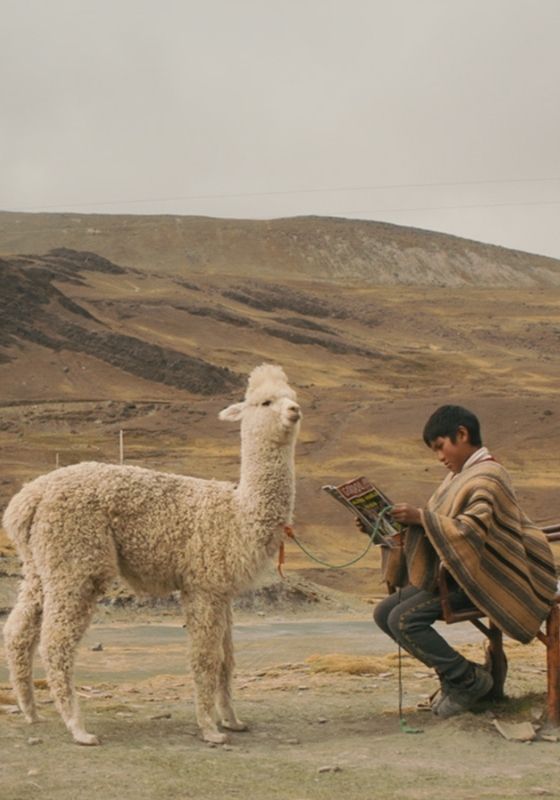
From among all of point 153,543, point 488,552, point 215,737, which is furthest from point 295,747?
point 488,552

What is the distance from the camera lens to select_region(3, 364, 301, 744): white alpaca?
8.15 m

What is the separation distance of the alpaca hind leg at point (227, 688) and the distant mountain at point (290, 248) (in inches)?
5209

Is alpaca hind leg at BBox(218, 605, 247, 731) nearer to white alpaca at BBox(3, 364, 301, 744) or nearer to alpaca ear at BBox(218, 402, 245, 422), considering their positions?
white alpaca at BBox(3, 364, 301, 744)

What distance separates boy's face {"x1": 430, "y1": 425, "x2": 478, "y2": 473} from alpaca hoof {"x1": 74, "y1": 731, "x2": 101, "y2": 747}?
294 centimetres

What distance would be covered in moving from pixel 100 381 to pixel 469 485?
58776 mm

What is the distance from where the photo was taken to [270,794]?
6602 millimetres

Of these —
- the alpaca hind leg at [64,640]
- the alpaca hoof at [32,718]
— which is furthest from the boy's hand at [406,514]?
the alpaca hoof at [32,718]

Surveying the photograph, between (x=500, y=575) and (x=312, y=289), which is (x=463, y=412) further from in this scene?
(x=312, y=289)

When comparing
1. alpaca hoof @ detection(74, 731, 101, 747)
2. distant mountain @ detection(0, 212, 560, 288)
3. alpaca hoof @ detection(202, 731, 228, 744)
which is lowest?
alpaca hoof @ detection(202, 731, 228, 744)

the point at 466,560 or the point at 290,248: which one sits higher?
the point at 290,248

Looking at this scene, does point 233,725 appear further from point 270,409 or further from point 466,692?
point 270,409

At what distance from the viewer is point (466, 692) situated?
8.38 m

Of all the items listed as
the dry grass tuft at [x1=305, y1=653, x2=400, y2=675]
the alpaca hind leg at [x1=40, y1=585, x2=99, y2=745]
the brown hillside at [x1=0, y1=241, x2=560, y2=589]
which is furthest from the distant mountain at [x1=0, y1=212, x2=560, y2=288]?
the alpaca hind leg at [x1=40, y1=585, x2=99, y2=745]

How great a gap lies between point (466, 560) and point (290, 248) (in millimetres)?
152190
